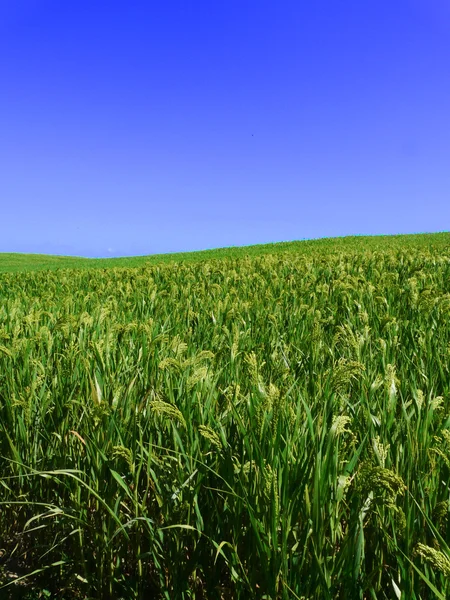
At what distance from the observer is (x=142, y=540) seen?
7.52 feet

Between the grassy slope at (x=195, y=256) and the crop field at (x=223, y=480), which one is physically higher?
the grassy slope at (x=195, y=256)

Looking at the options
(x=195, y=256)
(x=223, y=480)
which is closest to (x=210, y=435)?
(x=223, y=480)

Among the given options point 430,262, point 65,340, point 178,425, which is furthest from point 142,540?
point 430,262

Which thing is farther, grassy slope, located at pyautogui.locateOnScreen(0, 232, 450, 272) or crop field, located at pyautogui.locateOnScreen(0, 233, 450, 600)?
grassy slope, located at pyautogui.locateOnScreen(0, 232, 450, 272)

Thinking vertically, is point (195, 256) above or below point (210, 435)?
above

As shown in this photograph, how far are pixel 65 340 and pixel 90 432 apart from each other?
1.67 metres

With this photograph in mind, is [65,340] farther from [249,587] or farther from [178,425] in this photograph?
[249,587]

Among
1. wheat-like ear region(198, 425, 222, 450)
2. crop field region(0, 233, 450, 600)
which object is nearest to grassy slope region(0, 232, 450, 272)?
crop field region(0, 233, 450, 600)

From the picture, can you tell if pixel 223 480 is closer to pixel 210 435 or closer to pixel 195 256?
pixel 210 435

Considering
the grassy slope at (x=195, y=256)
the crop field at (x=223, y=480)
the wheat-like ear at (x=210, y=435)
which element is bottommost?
the crop field at (x=223, y=480)

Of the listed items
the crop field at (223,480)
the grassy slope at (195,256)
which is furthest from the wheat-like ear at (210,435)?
the grassy slope at (195,256)

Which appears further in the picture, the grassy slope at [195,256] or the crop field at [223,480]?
the grassy slope at [195,256]

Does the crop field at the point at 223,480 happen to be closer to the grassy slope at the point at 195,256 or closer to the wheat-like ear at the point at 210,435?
the wheat-like ear at the point at 210,435

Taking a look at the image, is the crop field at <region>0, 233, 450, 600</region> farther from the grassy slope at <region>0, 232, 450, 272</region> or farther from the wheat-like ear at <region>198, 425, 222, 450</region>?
the grassy slope at <region>0, 232, 450, 272</region>
